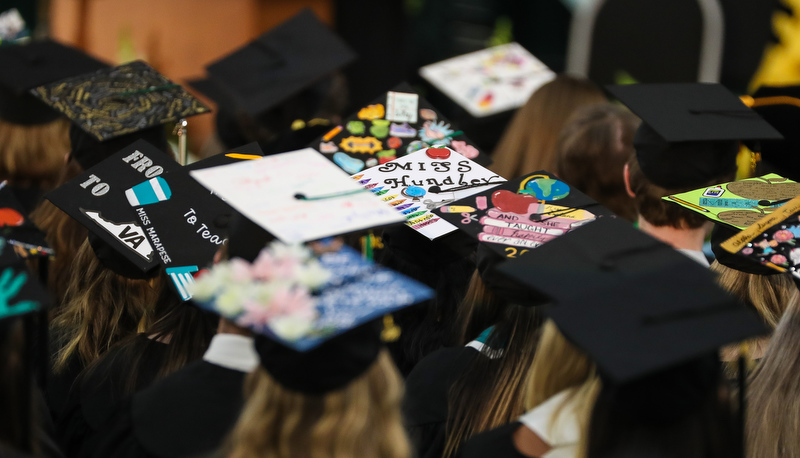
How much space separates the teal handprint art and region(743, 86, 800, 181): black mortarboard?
2.95 meters

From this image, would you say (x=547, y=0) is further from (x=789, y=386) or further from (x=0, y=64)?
(x=789, y=386)

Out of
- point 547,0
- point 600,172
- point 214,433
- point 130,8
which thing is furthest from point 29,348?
point 547,0

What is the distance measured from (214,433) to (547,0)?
22.3 ft

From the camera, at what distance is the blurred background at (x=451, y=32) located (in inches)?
237

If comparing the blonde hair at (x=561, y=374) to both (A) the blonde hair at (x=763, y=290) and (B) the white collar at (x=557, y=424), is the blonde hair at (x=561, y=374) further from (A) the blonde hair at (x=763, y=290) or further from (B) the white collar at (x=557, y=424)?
(A) the blonde hair at (x=763, y=290)

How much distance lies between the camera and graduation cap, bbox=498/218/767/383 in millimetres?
1582

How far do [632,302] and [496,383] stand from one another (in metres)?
0.54

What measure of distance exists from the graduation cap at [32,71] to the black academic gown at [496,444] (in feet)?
8.59

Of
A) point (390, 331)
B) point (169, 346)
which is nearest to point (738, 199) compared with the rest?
point (390, 331)

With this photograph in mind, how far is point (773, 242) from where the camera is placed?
2238 mm

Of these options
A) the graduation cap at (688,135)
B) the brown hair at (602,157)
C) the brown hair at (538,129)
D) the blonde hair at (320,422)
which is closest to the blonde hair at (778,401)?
the graduation cap at (688,135)

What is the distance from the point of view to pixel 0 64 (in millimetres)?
3840

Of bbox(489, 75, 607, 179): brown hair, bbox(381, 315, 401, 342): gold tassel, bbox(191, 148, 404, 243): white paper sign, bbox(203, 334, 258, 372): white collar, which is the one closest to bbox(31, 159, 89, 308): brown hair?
bbox(381, 315, 401, 342): gold tassel

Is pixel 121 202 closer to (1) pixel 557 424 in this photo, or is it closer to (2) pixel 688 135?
(1) pixel 557 424
